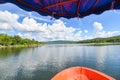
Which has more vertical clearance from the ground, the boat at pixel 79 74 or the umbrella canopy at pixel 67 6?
the umbrella canopy at pixel 67 6

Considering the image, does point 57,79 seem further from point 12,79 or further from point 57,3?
point 12,79

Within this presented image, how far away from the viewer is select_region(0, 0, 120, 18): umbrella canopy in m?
3.55

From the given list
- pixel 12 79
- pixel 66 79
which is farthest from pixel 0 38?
pixel 66 79

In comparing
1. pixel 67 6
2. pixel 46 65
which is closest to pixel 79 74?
pixel 67 6

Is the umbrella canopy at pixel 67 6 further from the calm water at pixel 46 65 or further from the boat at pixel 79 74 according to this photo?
the calm water at pixel 46 65

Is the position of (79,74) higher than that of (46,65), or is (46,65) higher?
(79,74)

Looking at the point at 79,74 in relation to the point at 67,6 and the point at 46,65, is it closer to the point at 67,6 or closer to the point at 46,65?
the point at 67,6

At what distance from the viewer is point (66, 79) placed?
5688 mm

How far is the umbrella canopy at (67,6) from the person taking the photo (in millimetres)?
3547

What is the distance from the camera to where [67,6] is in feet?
12.7

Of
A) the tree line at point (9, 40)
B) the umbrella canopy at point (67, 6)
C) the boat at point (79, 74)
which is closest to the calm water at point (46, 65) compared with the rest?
the boat at point (79, 74)

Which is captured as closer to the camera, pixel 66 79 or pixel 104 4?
pixel 104 4

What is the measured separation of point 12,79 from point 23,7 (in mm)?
18302

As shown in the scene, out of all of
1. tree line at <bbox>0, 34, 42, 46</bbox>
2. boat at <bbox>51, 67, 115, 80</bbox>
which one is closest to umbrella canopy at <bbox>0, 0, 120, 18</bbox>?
boat at <bbox>51, 67, 115, 80</bbox>
